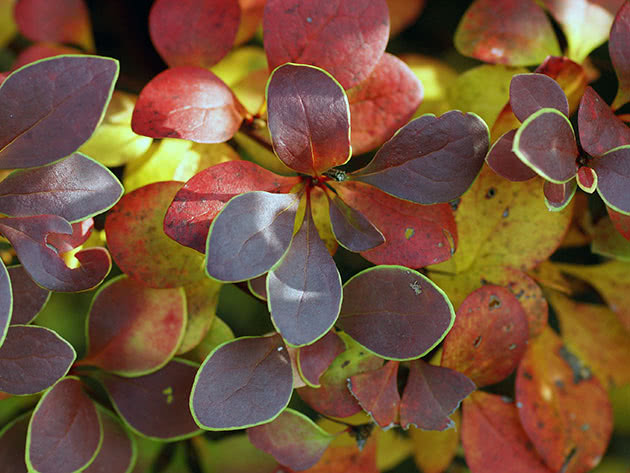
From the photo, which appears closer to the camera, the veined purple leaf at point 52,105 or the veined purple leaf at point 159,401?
the veined purple leaf at point 52,105

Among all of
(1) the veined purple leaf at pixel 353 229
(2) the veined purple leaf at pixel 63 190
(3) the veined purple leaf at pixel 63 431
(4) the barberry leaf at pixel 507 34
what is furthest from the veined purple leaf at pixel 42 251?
(4) the barberry leaf at pixel 507 34

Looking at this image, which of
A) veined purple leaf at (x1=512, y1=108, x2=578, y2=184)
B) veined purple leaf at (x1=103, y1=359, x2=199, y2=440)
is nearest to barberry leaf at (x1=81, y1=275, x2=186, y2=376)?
veined purple leaf at (x1=103, y1=359, x2=199, y2=440)

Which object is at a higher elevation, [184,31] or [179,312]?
[184,31]

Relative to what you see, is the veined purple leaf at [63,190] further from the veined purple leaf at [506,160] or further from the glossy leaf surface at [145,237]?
the veined purple leaf at [506,160]

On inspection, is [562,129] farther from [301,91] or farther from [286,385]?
[286,385]

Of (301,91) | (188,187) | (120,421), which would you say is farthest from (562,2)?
(120,421)

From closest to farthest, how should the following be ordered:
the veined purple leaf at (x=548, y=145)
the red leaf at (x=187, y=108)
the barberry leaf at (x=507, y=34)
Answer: the veined purple leaf at (x=548, y=145)
the red leaf at (x=187, y=108)
the barberry leaf at (x=507, y=34)

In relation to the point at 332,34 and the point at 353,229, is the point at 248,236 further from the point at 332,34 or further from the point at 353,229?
the point at 332,34
